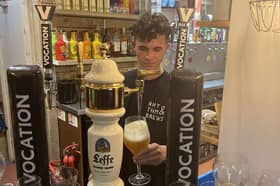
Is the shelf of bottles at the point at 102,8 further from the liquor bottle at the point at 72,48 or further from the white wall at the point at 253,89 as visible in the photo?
the white wall at the point at 253,89

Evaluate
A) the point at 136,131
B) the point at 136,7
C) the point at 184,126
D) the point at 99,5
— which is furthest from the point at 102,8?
the point at 184,126

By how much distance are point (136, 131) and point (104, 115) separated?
184 millimetres

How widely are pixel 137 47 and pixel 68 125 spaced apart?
1.69m

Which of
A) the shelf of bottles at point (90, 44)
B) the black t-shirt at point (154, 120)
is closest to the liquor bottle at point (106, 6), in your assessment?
the shelf of bottles at point (90, 44)

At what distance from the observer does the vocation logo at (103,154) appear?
60cm

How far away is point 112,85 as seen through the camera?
0.59 metres

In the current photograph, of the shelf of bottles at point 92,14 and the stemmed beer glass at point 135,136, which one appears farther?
the shelf of bottles at point 92,14

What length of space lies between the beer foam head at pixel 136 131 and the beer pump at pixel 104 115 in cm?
12

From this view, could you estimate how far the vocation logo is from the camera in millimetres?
604

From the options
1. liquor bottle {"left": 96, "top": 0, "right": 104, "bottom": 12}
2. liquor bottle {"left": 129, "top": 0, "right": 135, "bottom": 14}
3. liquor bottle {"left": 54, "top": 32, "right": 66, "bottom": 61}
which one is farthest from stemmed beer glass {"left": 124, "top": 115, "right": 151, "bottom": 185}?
liquor bottle {"left": 129, "top": 0, "right": 135, "bottom": 14}

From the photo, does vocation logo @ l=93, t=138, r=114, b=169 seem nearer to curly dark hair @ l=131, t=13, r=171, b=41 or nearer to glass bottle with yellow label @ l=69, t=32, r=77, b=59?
curly dark hair @ l=131, t=13, r=171, b=41

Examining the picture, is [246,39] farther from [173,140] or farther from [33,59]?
[33,59]

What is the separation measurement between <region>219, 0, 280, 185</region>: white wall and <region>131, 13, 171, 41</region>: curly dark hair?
0.95 ft

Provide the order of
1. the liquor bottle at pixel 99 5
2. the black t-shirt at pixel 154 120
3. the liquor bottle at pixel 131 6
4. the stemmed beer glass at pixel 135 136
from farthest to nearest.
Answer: the liquor bottle at pixel 131 6 → the liquor bottle at pixel 99 5 → the black t-shirt at pixel 154 120 → the stemmed beer glass at pixel 135 136
